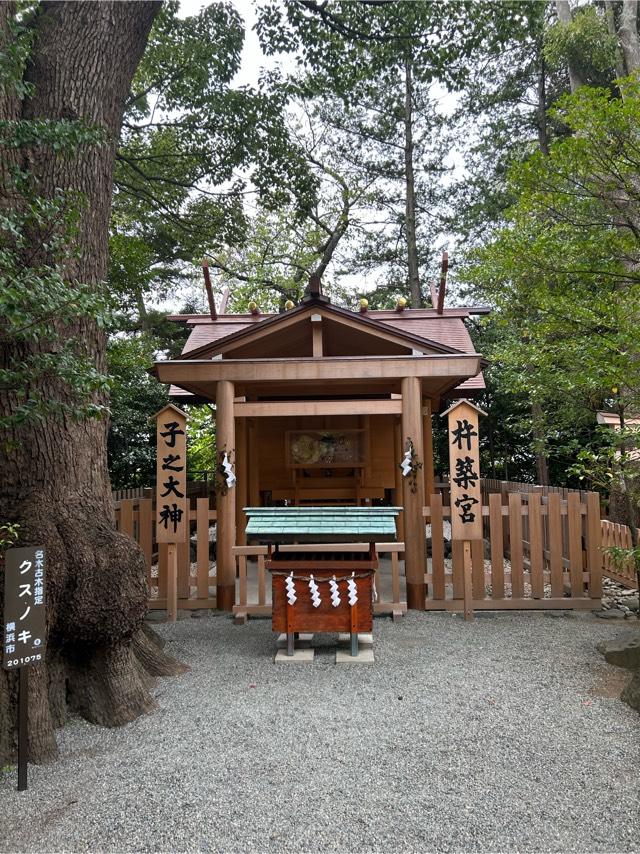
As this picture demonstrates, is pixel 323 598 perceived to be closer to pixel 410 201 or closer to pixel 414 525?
pixel 414 525

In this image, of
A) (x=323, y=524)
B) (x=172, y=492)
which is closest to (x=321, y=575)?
(x=323, y=524)

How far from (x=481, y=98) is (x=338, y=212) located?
6115 mm

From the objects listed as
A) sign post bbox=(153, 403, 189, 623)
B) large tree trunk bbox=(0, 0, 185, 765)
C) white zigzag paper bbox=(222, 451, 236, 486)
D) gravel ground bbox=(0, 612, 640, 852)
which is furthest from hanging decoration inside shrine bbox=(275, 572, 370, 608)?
sign post bbox=(153, 403, 189, 623)

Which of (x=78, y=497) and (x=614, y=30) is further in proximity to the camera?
(x=614, y=30)

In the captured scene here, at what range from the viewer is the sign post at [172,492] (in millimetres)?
6984

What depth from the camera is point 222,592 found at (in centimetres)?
728

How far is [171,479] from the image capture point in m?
7.12

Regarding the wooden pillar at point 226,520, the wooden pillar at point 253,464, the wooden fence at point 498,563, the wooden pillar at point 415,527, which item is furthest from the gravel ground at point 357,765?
the wooden pillar at point 253,464

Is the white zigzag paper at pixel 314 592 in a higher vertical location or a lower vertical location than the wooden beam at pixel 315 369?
lower

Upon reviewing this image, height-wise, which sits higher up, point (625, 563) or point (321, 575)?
point (321, 575)

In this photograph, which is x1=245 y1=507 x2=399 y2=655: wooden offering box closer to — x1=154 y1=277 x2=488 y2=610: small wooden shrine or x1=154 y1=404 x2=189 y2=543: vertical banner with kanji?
x1=154 y1=277 x2=488 y2=610: small wooden shrine

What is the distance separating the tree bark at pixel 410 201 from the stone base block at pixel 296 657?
49.7 ft

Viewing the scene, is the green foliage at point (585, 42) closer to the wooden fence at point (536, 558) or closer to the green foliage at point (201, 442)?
the wooden fence at point (536, 558)

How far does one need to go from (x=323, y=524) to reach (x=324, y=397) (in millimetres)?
5259
